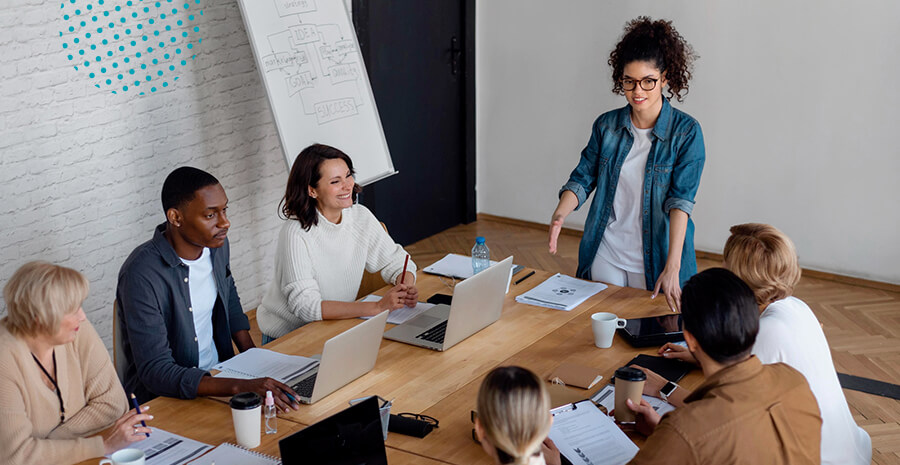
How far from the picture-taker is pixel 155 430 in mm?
2209

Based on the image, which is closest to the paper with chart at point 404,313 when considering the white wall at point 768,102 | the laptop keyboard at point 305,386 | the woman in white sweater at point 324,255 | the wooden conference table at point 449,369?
the woman in white sweater at point 324,255

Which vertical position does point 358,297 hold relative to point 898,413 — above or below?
above

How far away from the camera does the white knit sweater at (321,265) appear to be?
3.04 metres

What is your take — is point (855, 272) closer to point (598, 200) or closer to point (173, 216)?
point (598, 200)

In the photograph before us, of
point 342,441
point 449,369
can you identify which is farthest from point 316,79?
point 342,441

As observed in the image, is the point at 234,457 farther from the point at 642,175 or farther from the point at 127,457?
the point at 642,175

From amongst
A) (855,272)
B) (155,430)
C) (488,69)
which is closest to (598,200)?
(155,430)

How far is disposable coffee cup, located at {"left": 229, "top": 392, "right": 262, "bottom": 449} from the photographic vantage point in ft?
6.85

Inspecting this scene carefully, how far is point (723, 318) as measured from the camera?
1860 mm

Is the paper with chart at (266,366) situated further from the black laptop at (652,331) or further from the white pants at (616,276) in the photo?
the white pants at (616,276)

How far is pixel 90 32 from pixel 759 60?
3.80 m

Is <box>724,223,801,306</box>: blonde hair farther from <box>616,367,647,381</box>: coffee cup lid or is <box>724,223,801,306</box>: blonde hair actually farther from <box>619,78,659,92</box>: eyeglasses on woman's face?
<box>619,78,659,92</box>: eyeglasses on woman's face

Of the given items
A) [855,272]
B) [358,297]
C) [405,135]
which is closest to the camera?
[358,297]

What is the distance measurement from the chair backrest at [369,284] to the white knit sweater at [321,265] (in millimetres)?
51
